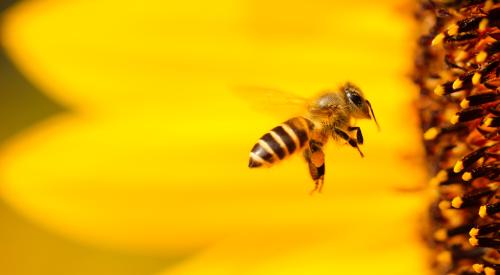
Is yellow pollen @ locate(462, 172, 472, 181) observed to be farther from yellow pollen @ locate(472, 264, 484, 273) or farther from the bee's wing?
the bee's wing

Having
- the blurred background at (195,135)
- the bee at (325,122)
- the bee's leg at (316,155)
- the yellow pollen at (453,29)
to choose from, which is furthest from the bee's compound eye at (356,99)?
the blurred background at (195,135)

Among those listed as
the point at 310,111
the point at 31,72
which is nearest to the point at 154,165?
the point at 31,72

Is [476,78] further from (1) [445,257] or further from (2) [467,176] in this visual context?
(1) [445,257]

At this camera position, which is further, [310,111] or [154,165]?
[154,165]

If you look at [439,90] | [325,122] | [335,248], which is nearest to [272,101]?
[325,122]

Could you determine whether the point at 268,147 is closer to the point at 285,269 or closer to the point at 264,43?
the point at 285,269

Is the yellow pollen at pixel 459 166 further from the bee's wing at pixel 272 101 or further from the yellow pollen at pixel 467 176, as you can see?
the bee's wing at pixel 272 101

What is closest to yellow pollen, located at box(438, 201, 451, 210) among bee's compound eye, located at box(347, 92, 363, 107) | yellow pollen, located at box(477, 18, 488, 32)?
bee's compound eye, located at box(347, 92, 363, 107)

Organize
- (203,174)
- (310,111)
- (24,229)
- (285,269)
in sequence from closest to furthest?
(310,111) → (285,269) → (203,174) → (24,229)
